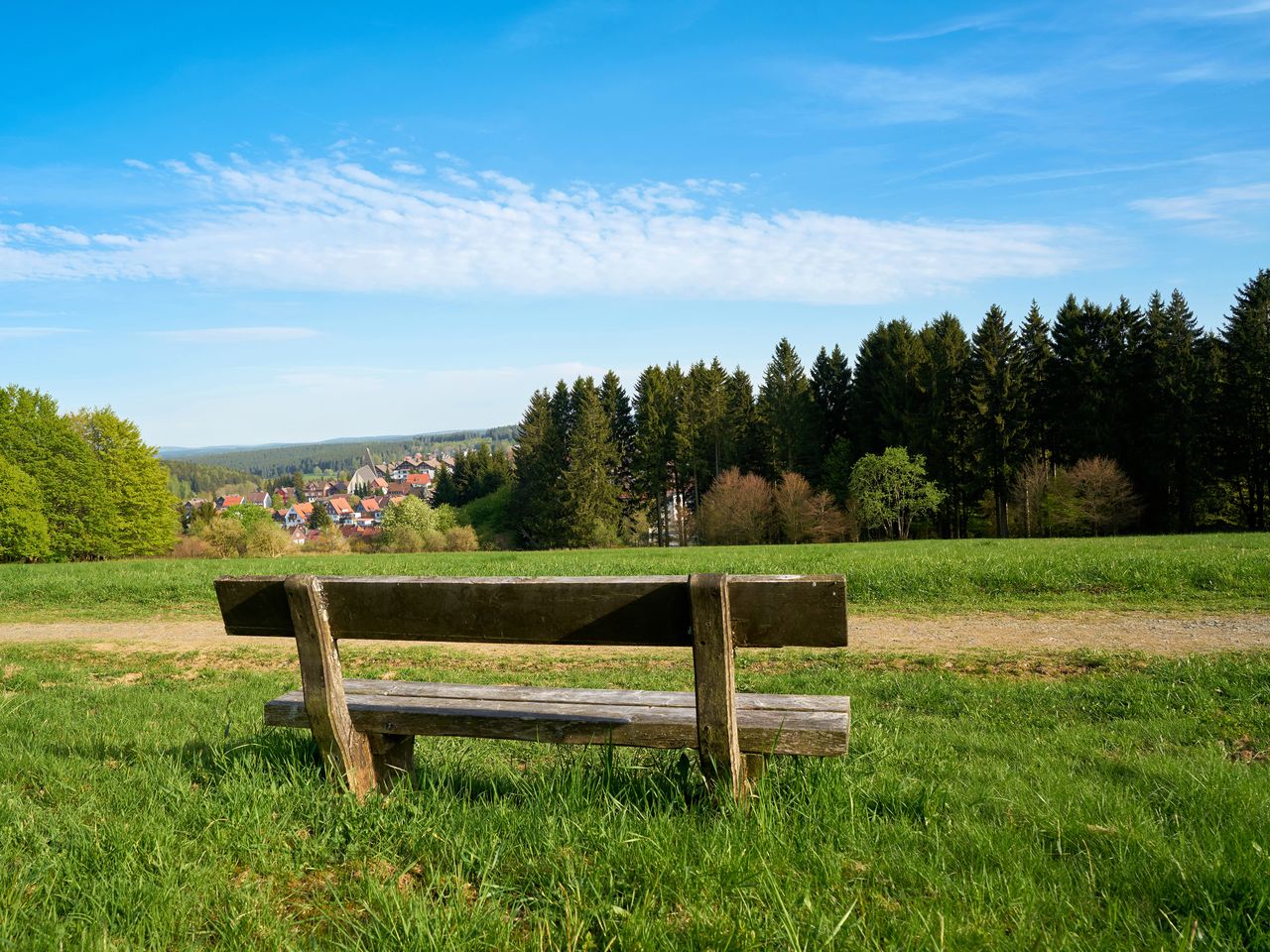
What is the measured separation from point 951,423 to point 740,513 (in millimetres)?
15340

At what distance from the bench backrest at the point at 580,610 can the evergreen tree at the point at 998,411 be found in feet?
165

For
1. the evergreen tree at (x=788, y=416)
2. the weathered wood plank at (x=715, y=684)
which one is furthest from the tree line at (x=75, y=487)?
the weathered wood plank at (x=715, y=684)

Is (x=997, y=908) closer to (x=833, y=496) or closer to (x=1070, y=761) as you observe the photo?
(x=1070, y=761)

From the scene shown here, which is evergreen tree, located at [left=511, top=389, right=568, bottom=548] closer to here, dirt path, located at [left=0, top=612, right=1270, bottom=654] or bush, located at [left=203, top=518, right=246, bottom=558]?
bush, located at [left=203, top=518, right=246, bottom=558]

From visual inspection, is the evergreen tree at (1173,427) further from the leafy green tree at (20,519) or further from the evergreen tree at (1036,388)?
the leafy green tree at (20,519)

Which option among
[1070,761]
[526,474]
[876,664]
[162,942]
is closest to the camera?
[162,942]

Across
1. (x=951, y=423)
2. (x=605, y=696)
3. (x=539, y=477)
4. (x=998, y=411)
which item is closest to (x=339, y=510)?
(x=539, y=477)

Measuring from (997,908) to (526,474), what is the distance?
63153 millimetres

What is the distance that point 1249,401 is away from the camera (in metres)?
41.0

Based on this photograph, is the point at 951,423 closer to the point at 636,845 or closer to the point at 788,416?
the point at 788,416

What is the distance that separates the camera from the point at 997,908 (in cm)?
228

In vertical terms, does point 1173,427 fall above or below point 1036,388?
below

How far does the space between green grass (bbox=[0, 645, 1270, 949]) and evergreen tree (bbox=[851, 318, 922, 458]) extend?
4927 cm

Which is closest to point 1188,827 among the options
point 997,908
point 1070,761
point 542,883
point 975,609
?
point 997,908
